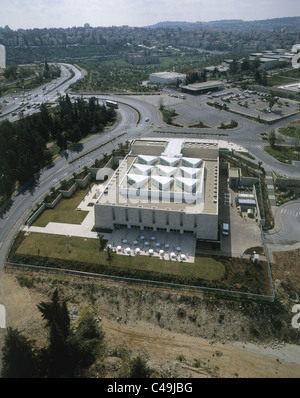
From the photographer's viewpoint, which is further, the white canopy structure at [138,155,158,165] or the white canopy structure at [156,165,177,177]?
the white canopy structure at [138,155,158,165]

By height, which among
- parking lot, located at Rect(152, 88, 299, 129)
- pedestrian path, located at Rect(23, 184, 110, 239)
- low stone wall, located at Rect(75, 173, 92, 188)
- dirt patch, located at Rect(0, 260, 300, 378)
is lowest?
dirt patch, located at Rect(0, 260, 300, 378)

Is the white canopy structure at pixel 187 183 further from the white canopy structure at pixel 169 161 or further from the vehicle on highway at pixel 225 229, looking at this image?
the vehicle on highway at pixel 225 229

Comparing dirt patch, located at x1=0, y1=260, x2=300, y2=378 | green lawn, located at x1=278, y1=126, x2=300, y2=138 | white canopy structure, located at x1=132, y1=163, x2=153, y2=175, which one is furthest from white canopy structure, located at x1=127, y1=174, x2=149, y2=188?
green lawn, located at x1=278, y1=126, x2=300, y2=138

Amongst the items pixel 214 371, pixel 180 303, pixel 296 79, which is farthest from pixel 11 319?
pixel 296 79

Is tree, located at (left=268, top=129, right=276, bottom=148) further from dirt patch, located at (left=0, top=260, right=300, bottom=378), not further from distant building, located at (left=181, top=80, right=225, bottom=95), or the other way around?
distant building, located at (left=181, top=80, right=225, bottom=95)
